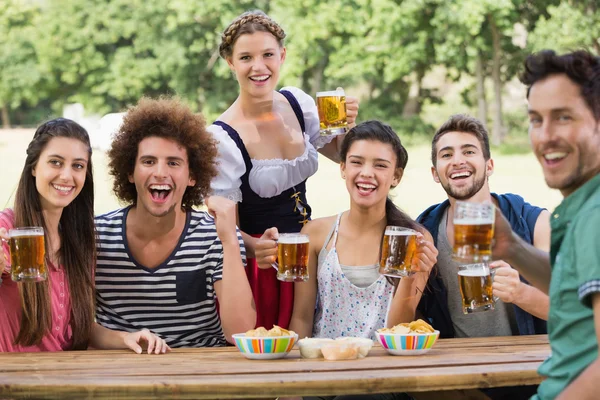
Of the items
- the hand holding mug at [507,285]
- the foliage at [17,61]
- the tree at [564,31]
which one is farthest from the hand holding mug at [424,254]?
the foliage at [17,61]

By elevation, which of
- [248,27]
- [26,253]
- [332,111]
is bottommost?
[26,253]

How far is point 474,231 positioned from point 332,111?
59.6 inches

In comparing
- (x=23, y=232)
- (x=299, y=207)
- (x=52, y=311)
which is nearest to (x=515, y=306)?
(x=299, y=207)

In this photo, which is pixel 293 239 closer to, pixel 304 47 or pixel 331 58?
pixel 304 47

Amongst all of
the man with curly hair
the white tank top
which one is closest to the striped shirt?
the man with curly hair

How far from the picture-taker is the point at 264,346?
2559 mm

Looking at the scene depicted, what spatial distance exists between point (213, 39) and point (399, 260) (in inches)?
955

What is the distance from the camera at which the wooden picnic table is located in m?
2.25

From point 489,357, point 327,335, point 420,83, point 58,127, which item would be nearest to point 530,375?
point 489,357

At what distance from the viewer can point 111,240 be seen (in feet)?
10.5

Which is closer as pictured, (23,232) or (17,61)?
(23,232)

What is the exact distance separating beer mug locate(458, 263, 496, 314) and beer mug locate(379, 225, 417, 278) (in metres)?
0.20

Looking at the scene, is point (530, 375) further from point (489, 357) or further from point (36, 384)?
point (36, 384)

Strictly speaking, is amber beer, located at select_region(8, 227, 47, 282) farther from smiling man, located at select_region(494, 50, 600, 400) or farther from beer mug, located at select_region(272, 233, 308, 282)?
smiling man, located at select_region(494, 50, 600, 400)
